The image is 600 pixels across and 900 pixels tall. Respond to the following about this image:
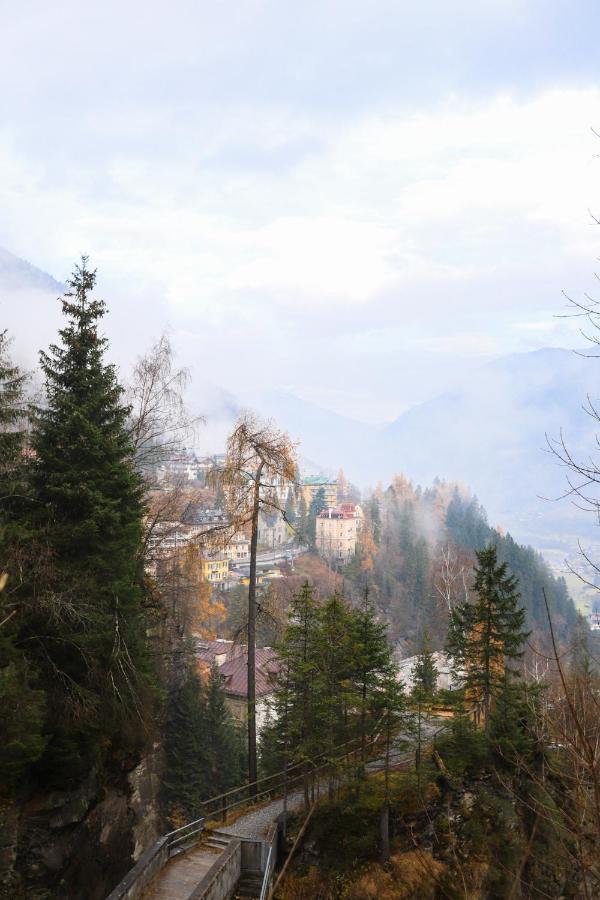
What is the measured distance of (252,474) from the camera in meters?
17.9

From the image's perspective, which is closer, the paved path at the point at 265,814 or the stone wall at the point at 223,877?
the stone wall at the point at 223,877

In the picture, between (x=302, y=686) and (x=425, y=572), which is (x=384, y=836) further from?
(x=425, y=572)

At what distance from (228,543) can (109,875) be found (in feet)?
26.6

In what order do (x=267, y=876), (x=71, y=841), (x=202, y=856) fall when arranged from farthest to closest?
(x=202, y=856)
(x=267, y=876)
(x=71, y=841)

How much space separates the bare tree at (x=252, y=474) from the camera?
17.7 m

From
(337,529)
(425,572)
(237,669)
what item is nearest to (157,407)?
(237,669)

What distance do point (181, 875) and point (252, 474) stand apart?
9.70 m

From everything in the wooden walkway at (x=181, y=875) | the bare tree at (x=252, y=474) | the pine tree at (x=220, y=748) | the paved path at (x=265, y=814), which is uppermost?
the bare tree at (x=252, y=474)

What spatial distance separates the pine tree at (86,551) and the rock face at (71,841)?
891mm

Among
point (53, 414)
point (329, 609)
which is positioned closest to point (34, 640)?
point (53, 414)

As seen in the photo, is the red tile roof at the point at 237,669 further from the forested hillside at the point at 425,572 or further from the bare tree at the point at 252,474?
the bare tree at the point at 252,474

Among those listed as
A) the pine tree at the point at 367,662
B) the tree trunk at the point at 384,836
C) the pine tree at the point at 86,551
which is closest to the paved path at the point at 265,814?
the pine tree at the point at 367,662

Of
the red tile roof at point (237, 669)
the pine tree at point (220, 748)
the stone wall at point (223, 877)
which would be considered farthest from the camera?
the red tile roof at point (237, 669)

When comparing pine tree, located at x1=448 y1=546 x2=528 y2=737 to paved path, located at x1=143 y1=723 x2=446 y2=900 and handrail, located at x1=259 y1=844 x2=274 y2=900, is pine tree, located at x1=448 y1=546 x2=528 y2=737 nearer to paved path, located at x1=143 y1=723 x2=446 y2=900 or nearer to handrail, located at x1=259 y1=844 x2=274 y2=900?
paved path, located at x1=143 y1=723 x2=446 y2=900
